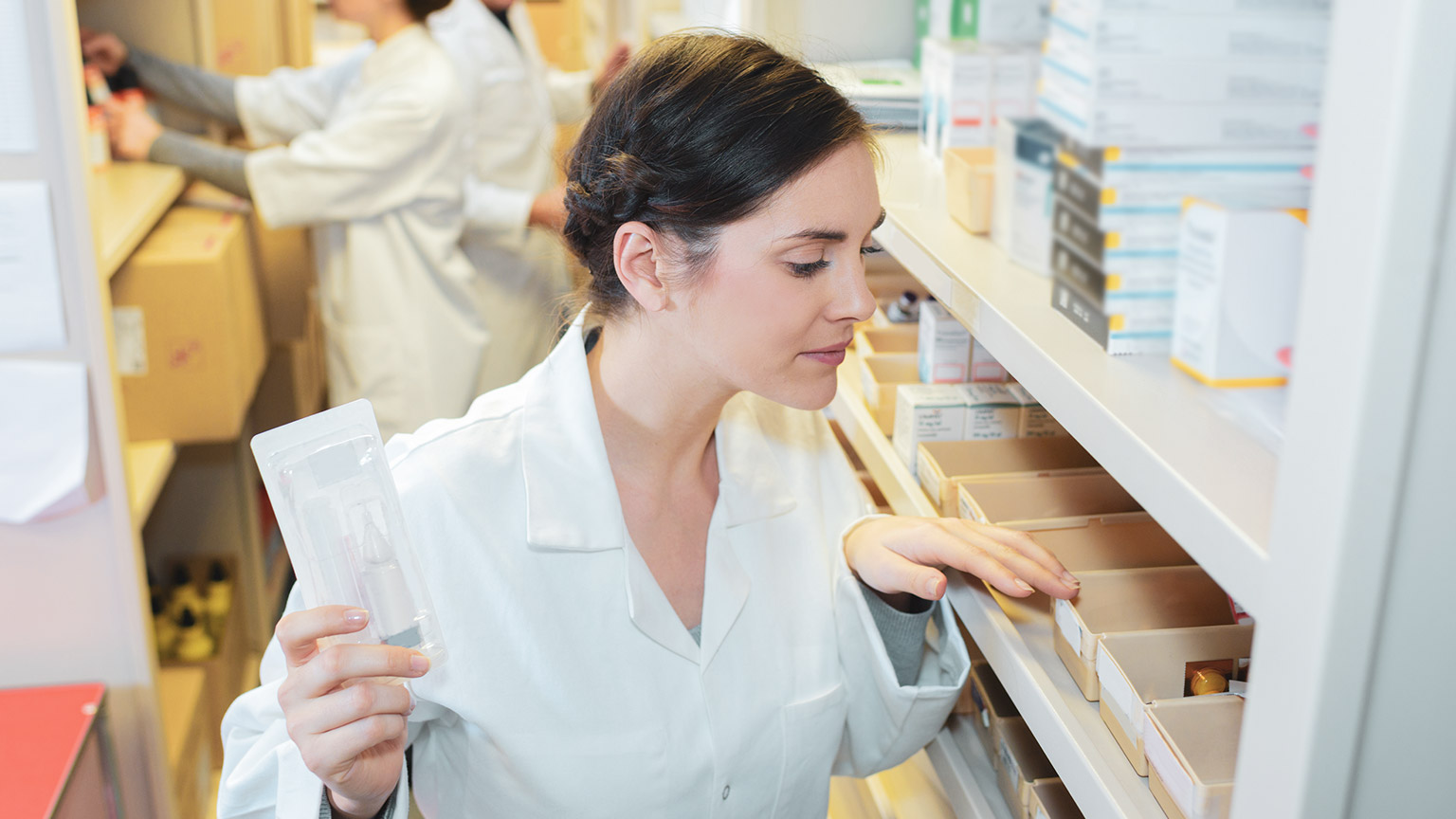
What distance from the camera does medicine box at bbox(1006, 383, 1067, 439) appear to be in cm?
141

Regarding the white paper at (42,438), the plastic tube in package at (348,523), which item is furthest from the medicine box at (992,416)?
the white paper at (42,438)

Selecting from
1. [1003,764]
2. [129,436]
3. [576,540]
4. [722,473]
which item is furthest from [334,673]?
[129,436]

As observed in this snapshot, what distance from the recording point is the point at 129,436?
2432mm

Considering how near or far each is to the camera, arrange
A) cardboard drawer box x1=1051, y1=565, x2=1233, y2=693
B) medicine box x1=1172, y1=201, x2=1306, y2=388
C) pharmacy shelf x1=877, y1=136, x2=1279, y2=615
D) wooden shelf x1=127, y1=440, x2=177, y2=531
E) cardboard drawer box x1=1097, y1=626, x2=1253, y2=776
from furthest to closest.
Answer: wooden shelf x1=127, y1=440, x2=177, y2=531 < cardboard drawer box x1=1051, y1=565, x2=1233, y2=693 < cardboard drawer box x1=1097, y1=626, x2=1253, y2=776 < medicine box x1=1172, y1=201, x2=1306, y2=388 < pharmacy shelf x1=877, y1=136, x2=1279, y2=615

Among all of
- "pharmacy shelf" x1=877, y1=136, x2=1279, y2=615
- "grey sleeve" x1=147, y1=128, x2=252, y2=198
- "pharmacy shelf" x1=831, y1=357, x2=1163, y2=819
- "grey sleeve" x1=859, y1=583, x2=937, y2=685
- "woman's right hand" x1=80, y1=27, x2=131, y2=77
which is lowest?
"grey sleeve" x1=859, y1=583, x2=937, y2=685

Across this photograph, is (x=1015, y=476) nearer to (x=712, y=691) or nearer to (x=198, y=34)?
(x=712, y=691)

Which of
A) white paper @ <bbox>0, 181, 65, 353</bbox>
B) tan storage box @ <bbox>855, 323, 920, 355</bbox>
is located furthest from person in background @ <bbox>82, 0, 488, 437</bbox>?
tan storage box @ <bbox>855, 323, 920, 355</bbox>

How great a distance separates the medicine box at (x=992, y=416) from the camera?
1401mm

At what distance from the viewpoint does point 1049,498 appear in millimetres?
1275

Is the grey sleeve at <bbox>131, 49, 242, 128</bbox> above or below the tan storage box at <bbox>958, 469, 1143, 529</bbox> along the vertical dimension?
above

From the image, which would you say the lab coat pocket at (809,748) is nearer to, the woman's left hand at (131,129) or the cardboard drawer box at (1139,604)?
the cardboard drawer box at (1139,604)

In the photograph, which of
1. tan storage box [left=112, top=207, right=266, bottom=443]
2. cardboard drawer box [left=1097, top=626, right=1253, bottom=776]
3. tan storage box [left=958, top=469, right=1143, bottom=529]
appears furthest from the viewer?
tan storage box [left=112, top=207, right=266, bottom=443]

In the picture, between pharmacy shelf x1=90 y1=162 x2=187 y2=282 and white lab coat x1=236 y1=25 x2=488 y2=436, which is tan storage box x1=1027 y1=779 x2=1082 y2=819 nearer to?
pharmacy shelf x1=90 y1=162 x2=187 y2=282

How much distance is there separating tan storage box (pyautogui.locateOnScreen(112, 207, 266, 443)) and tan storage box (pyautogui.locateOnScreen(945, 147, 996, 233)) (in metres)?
1.68
